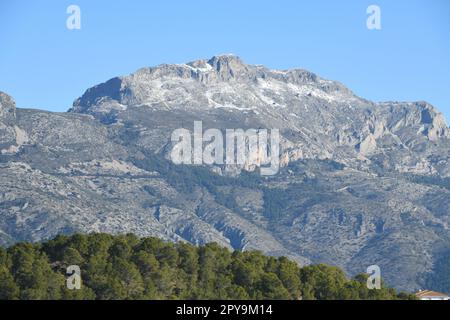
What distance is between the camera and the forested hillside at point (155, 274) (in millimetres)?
155863

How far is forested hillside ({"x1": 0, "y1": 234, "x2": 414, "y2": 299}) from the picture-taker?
15586 cm

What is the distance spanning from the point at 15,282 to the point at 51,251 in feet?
69.8

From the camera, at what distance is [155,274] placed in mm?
164875

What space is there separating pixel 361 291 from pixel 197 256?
22209 millimetres
